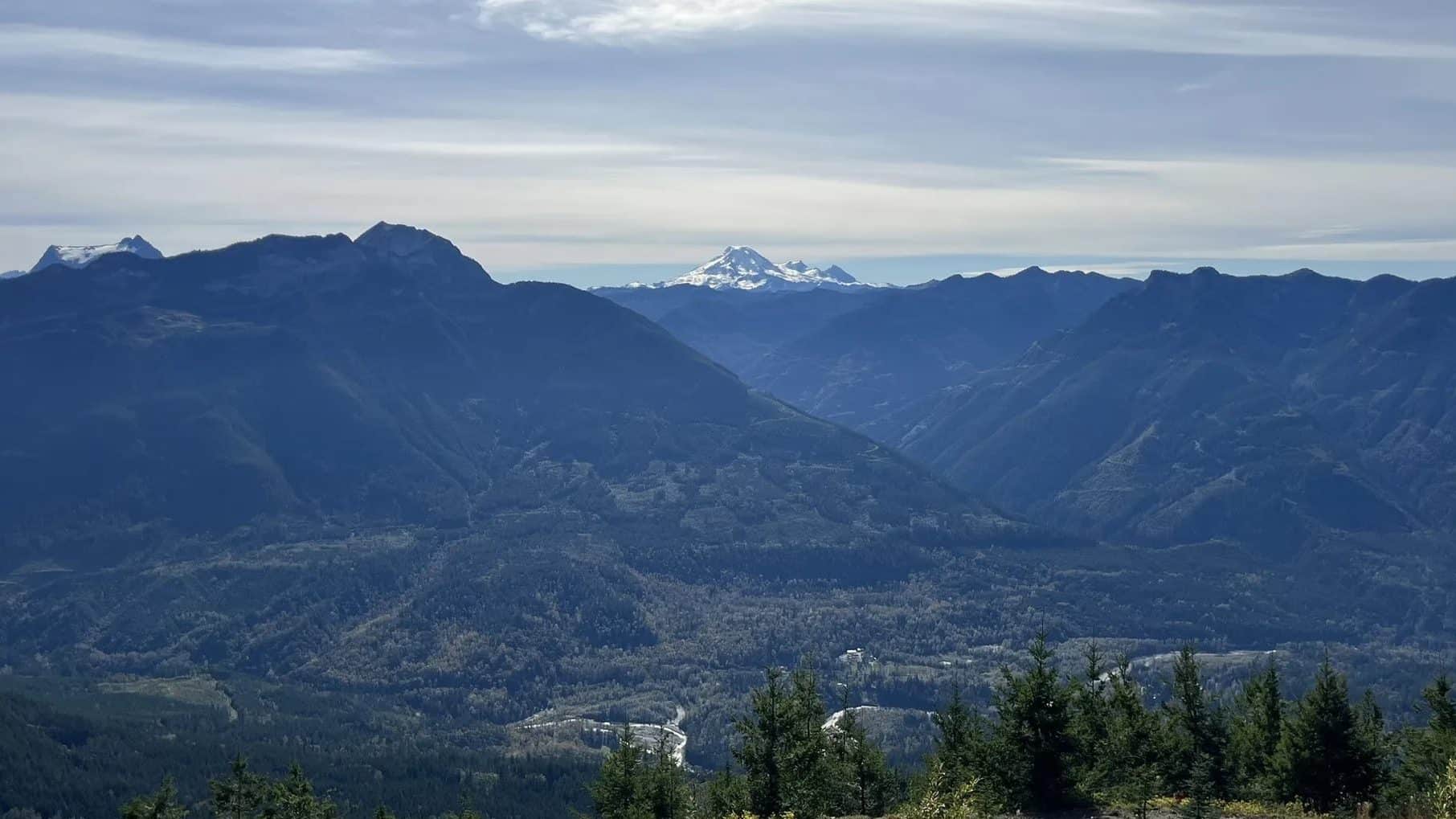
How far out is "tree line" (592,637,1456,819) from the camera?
2997 inches

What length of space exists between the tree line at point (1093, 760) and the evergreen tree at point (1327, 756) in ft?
0.36

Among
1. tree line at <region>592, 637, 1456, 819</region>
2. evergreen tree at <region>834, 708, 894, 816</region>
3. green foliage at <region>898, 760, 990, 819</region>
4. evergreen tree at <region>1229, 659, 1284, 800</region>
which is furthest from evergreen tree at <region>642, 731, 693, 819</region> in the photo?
evergreen tree at <region>1229, 659, 1284, 800</region>

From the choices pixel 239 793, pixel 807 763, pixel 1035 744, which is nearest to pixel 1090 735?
pixel 1035 744

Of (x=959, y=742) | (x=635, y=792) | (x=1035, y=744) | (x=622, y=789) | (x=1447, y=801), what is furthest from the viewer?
(x=959, y=742)

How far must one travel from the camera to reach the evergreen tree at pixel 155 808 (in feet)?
267

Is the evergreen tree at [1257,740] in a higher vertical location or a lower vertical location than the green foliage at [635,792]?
higher

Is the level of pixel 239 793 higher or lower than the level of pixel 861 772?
higher

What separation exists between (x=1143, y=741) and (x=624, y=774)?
126ft

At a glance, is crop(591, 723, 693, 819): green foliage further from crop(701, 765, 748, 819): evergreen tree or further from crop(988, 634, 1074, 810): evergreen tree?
crop(988, 634, 1074, 810): evergreen tree

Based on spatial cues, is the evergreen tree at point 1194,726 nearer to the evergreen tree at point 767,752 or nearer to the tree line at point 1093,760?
the tree line at point 1093,760

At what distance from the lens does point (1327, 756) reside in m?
88.1

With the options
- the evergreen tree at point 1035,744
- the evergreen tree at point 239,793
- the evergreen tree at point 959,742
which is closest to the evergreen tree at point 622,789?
the evergreen tree at point 959,742

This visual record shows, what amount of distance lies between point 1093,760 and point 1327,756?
1747cm

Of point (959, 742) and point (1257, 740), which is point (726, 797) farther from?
point (1257, 740)
